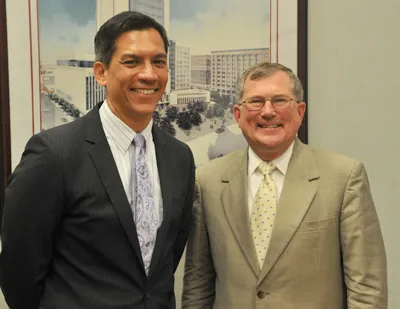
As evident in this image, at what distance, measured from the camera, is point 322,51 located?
6.59ft

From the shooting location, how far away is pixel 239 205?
146 centimetres

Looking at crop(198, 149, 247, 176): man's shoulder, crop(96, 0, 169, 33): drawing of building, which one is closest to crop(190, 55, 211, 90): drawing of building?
crop(96, 0, 169, 33): drawing of building

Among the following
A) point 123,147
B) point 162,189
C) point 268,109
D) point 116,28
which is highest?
point 116,28

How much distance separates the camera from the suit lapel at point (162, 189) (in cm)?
128

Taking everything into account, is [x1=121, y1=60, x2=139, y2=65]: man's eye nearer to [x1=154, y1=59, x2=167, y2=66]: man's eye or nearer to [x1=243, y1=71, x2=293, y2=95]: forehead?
[x1=154, y1=59, x2=167, y2=66]: man's eye

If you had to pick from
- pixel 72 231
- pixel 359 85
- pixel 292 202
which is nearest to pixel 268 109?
pixel 292 202

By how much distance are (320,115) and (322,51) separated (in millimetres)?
264

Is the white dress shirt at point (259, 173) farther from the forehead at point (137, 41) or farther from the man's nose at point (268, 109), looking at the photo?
the forehead at point (137, 41)

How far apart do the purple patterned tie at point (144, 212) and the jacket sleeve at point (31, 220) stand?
200 mm

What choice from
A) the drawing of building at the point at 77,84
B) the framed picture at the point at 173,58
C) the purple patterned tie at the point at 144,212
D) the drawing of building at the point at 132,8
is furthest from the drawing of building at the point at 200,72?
the purple patterned tie at the point at 144,212

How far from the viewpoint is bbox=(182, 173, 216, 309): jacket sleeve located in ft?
5.03

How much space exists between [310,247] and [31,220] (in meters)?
0.77

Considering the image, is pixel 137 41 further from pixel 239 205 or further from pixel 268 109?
pixel 239 205

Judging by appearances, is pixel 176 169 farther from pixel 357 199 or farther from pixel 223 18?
pixel 223 18
